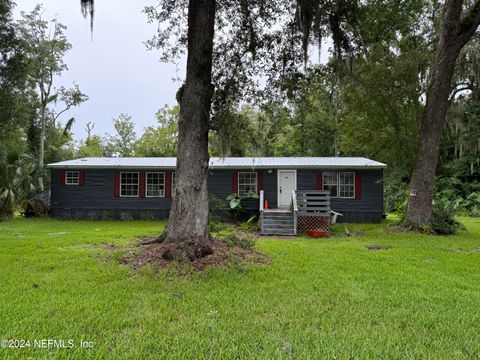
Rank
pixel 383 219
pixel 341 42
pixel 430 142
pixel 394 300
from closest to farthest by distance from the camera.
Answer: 1. pixel 394 300
2. pixel 341 42
3. pixel 430 142
4. pixel 383 219

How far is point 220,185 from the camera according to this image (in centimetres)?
1295

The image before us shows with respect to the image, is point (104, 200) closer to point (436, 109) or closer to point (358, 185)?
point (358, 185)

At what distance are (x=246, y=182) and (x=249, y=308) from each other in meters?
9.88

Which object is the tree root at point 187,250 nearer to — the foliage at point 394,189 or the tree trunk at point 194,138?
the tree trunk at point 194,138

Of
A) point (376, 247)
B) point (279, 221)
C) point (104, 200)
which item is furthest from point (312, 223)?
point (104, 200)

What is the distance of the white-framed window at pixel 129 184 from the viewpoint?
13.3 metres

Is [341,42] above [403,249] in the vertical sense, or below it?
above

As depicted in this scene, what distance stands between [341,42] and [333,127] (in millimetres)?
19528

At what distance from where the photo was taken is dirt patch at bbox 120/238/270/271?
14.9ft

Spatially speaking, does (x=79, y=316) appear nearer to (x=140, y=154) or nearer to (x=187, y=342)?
(x=187, y=342)

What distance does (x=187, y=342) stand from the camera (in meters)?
2.45

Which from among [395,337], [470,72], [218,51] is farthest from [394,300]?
[470,72]

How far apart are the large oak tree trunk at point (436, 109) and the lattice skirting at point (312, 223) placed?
7.79ft

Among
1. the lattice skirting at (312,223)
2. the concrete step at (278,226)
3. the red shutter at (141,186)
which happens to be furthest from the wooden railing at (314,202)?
the red shutter at (141,186)
